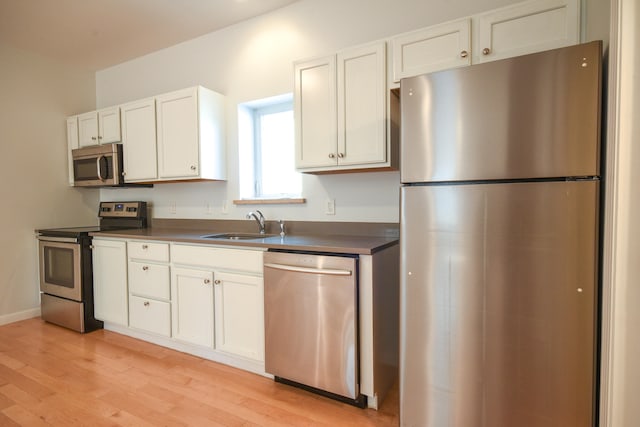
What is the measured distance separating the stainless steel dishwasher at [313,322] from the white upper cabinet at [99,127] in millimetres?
2375

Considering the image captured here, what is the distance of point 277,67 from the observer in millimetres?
2785

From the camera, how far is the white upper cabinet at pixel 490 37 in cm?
160

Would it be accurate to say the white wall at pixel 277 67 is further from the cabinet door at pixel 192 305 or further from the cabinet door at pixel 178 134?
the cabinet door at pixel 192 305

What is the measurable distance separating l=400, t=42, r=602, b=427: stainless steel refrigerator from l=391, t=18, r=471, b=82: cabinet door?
47cm

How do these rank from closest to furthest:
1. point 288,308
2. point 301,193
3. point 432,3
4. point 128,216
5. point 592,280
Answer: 1. point 592,280
2. point 288,308
3. point 432,3
4. point 301,193
5. point 128,216

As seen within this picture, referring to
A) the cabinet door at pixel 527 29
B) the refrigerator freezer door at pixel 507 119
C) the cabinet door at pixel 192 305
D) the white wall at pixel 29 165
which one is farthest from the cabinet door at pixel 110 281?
the cabinet door at pixel 527 29

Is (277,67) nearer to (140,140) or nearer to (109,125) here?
(140,140)

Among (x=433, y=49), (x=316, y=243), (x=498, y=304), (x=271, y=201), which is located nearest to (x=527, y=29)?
(x=433, y=49)

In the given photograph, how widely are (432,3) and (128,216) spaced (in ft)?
10.9

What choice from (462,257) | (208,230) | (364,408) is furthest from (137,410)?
(462,257)

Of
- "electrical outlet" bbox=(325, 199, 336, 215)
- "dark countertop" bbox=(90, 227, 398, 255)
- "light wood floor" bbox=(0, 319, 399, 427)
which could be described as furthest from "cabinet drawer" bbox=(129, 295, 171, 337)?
"electrical outlet" bbox=(325, 199, 336, 215)

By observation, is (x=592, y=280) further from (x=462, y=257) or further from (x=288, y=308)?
(x=288, y=308)

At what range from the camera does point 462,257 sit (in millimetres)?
1427

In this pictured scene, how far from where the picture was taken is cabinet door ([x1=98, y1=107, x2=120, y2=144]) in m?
3.31
